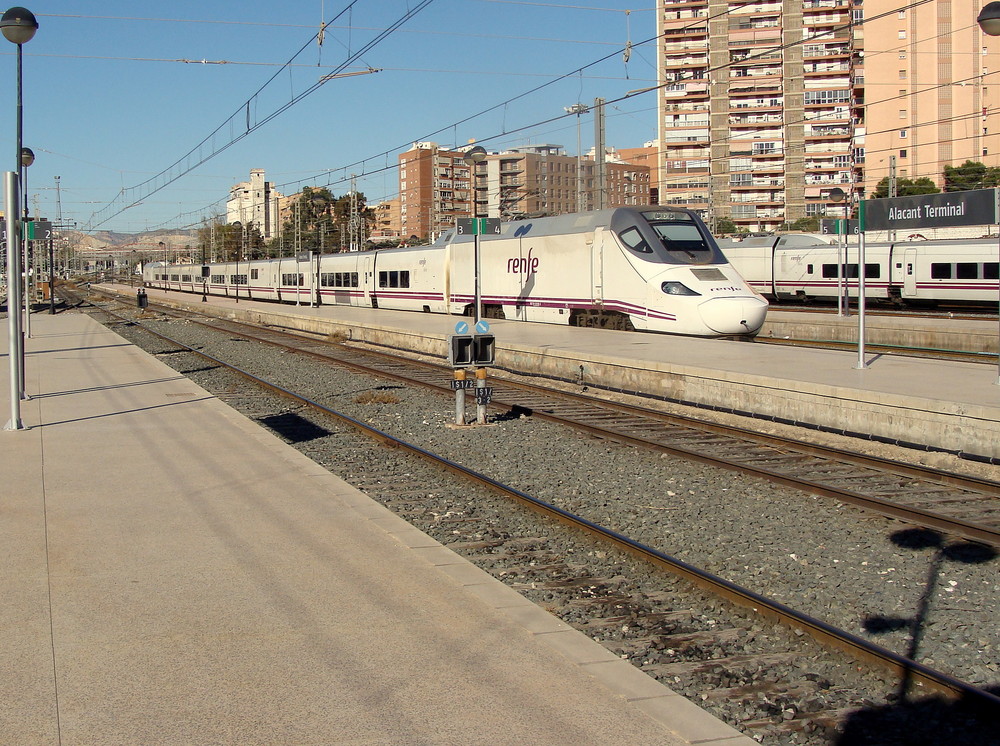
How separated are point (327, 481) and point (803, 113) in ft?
286

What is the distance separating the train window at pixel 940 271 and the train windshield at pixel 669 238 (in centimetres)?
1508

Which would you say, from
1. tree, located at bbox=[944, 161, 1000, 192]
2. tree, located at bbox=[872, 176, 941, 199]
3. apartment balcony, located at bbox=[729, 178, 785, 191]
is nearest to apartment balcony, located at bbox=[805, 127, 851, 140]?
apartment balcony, located at bbox=[729, 178, 785, 191]

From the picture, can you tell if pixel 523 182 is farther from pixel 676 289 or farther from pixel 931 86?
pixel 676 289

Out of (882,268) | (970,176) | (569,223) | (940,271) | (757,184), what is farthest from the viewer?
(757,184)

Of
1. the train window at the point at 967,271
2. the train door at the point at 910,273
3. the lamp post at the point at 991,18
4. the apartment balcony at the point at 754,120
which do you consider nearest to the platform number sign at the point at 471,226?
the lamp post at the point at 991,18

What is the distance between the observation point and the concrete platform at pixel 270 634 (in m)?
3.84

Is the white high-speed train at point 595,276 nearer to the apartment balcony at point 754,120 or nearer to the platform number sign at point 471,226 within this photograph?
the platform number sign at point 471,226

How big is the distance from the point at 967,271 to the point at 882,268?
346cm

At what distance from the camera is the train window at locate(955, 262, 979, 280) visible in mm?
30859

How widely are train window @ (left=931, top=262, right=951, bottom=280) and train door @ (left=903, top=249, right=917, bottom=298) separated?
0.73 m

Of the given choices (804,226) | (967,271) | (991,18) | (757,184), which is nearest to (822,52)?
(757,184)

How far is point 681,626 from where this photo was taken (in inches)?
212

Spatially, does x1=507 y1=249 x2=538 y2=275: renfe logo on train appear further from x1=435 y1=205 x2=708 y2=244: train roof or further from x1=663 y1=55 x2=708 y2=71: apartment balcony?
x1=663 y1=55 x2=708 y2=71: apartment balcony

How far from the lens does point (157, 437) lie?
1092cm
